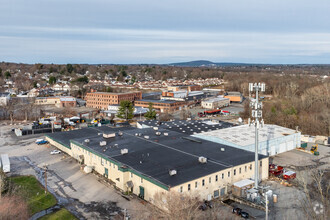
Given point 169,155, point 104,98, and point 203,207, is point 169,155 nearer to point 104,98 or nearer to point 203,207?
point 203,207

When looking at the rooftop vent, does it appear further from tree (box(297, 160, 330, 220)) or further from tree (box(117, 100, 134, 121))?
tree (box(117, 100, 134, 121))

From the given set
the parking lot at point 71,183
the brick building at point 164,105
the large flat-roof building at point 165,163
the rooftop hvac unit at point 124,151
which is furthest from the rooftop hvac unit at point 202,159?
the brick building at point 164,105

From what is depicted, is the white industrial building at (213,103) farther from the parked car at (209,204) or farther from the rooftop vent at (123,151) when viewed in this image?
the parked car at (209,204)

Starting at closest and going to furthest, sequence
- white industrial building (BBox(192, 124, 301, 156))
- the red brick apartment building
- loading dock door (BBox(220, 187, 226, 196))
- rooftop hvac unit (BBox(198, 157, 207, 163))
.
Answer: loading dock door (BBox(220, 187, 226, 196)), rooftop hvac unit (BBox(198, 157, 207, 163)), white industrial building (BBox(192, 124, 301, 156)), the red brick apartment building

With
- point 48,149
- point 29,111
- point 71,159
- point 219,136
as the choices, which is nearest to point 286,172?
point 219,136

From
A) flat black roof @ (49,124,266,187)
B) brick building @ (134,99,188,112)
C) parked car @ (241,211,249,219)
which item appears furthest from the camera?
brick building @ (134,99,188,112)

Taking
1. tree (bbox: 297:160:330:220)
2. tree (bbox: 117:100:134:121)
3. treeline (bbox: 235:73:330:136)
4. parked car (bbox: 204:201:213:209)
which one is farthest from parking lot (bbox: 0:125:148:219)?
treeline (bbox: 235:73:330:136)
